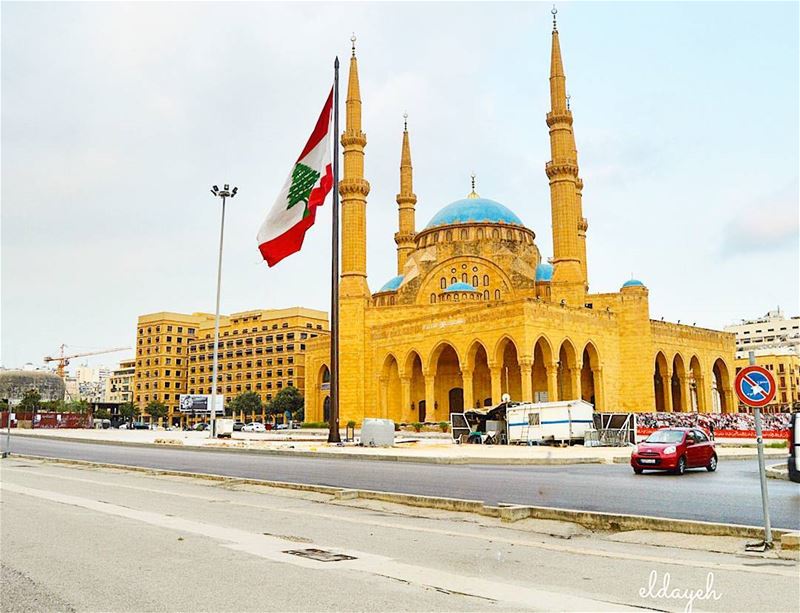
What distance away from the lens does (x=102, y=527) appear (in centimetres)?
907

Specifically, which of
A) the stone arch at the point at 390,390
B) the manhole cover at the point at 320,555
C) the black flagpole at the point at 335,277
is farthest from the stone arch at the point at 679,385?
the manhole cover at the point at 320,555

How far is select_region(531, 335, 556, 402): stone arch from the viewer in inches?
1716

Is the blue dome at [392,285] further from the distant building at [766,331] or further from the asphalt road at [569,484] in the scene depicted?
the distant building at [766,331]

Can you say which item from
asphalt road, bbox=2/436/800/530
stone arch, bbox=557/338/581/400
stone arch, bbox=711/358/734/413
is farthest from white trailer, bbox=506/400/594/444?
stone arch, bbox=711/358/734/413

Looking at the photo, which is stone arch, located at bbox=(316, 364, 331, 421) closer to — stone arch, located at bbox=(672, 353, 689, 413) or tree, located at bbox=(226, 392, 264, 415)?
tree, located at bbox=(226, 392, 264, 415)

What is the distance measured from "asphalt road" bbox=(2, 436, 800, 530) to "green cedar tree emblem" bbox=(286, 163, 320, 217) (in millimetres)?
8768

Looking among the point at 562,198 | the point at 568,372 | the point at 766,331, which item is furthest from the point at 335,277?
the point at 766,331

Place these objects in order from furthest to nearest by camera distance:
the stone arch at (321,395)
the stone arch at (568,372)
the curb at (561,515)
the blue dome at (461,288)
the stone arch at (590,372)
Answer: the stone arch at (321,395) < the blue dome at (461,288) < the stone arch at (590,372) < the stone arch at (568,372) < the curb at (561,515)

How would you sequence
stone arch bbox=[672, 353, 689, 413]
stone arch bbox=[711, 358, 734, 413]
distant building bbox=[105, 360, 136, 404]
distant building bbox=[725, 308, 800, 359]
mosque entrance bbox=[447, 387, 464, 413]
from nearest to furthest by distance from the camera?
stone arch bbox=[672, 353, 689, 413]
mosque entrance bbox=[447, 387, 464, 413]
stone arch bbox=[711, 358, 734, 413]
distant building bbox=[725, 308, 800, 359]
distant building bbox=[105, 360, 136, 404]

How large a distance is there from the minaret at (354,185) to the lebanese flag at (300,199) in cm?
2428

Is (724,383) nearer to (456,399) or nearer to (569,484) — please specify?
(456,399)

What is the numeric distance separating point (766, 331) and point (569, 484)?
119 m

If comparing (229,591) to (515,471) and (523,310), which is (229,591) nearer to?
(515,471)

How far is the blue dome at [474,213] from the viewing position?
64.6m
